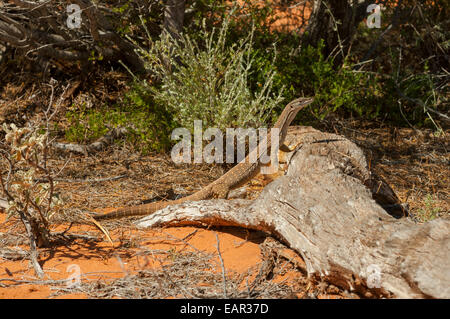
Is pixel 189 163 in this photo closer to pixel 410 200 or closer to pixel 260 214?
pixel 260 214

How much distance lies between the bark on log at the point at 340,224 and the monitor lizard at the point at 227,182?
0.64 feet

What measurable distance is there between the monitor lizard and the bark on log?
194 millimetres

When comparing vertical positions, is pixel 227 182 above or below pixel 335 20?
below

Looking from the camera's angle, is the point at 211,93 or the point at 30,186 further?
the point at 211,93

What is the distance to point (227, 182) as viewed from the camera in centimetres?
513

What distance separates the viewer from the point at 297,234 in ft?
11.7

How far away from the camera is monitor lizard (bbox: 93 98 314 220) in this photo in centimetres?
467

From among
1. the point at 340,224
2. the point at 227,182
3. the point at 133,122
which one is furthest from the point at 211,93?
the point at 340,224

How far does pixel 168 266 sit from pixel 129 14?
16.0 feet

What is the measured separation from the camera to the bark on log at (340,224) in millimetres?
2832

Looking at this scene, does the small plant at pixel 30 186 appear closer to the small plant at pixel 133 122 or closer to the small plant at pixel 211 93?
the small plant at pixel 211 93

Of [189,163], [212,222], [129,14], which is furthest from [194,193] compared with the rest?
[129,14]

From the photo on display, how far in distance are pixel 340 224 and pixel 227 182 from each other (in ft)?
6.39

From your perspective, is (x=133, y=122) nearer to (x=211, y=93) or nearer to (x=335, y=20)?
(x=211, y=93)
